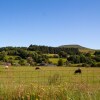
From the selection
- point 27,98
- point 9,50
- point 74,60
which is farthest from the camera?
point 9,50

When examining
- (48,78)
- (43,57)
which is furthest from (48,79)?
(43,57)

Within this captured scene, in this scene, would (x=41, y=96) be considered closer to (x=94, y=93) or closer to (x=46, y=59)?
(x=94, y=93)

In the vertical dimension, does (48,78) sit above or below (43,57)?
below

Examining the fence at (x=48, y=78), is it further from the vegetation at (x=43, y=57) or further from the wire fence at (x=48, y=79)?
the vegetation at (x=43, y=57)

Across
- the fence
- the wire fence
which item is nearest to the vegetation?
the fence

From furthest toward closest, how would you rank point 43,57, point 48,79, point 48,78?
point 43,57, point 48,78, point 48,79

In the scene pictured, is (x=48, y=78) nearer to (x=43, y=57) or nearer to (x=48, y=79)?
(x=48, y=79)

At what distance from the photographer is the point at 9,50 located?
129875 mm

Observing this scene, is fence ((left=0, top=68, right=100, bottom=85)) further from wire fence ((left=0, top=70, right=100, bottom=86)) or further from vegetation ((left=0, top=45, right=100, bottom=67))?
vegetation ((left=0, top=45, right=100, bottom=67))

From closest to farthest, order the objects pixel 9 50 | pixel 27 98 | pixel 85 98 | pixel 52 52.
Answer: pixel 85 98 → pixel 27 98 → pixel 9 50 → pixel 52 52

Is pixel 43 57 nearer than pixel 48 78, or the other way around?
pixel 48 78

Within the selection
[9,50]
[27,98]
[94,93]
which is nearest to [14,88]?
[27,98]

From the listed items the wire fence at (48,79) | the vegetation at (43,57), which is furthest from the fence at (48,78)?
the vegetation at (43,57)

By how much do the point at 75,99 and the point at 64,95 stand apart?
22.4 inches
